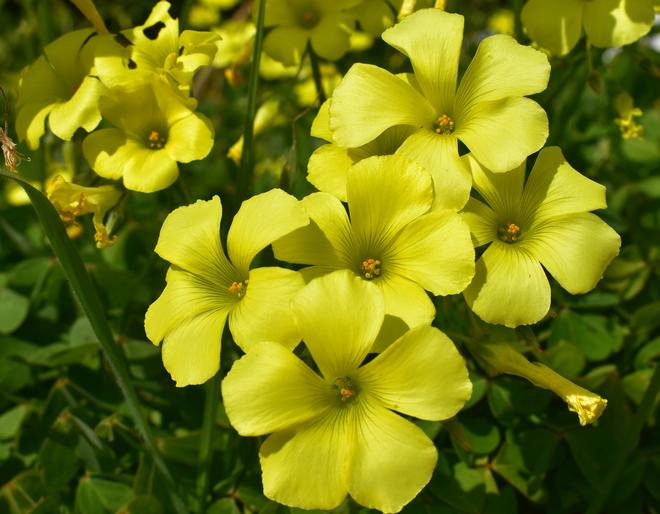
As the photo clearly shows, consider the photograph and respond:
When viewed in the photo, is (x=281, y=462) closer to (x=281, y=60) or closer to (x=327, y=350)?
(x=327, y=350)

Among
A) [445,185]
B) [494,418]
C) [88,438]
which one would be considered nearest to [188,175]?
[88,438]

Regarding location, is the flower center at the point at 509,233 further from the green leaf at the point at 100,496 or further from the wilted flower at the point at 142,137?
the green leaf at the point at 100,496

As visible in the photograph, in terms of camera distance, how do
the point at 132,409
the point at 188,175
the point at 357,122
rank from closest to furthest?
the point at 357,122 → the point at 132,409 → the point at 188,175

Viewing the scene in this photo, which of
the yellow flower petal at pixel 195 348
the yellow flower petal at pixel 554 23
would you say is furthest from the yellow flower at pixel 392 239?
the yellow flower petal at pixel 554 23

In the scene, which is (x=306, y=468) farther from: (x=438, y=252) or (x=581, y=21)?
(x=581, y=21)

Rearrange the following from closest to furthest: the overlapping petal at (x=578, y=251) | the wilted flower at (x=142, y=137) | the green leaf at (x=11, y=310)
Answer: the overlapping petal at (x=578, y=251), the wilted flower at (x=142, y=137), the green leaf at (x=11, y=310)
